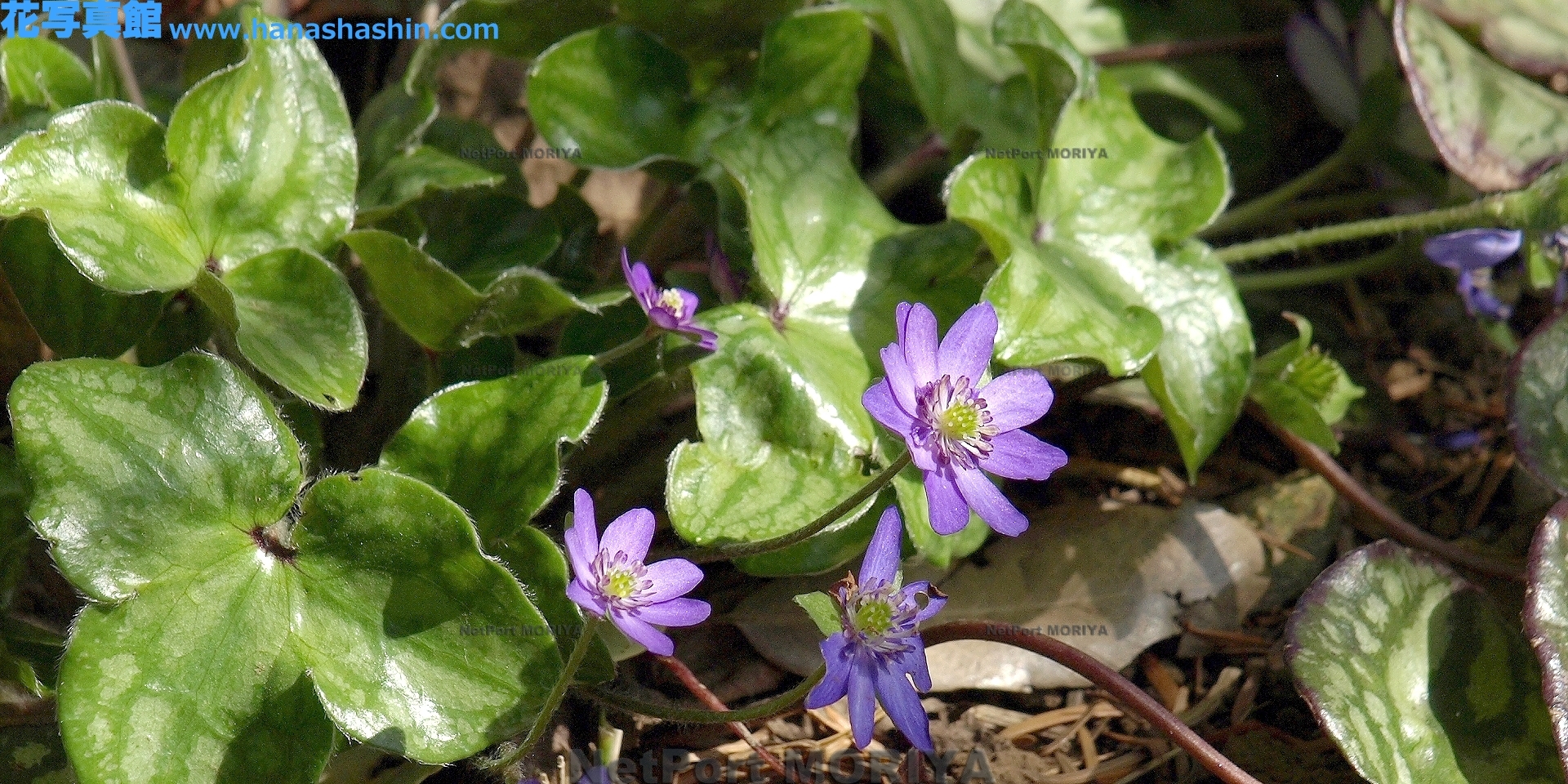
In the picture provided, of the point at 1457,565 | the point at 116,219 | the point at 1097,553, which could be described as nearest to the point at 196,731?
the point at 116,219

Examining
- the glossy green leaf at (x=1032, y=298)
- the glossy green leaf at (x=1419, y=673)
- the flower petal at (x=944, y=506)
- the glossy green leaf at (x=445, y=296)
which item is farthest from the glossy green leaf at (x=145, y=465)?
the glossy green leaf at (x=1419, y=673)

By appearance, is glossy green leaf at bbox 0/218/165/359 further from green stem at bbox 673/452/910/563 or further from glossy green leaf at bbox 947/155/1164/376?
glossy green leaf at bbox 947/155/1164/376

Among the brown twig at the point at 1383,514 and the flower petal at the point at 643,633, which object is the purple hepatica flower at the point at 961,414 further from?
the brown twig at the point at 1383,514

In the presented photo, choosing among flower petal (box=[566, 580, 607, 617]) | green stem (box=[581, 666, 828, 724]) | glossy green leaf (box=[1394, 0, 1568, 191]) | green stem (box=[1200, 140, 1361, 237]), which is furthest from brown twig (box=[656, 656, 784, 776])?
glossy green leaf (box=[1394, 0, 1568, 191])

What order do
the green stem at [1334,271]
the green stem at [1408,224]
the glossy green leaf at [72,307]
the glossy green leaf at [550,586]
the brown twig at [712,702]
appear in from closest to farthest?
the glossy green leaf at [550,586] < the glossy green leaf at [72,307] < the brown twig at [712,702] < the green stem at [1408,224] < the green stem at [1334,271]

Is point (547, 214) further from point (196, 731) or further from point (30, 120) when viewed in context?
point (196, 731)
